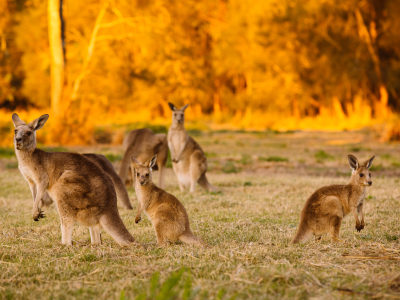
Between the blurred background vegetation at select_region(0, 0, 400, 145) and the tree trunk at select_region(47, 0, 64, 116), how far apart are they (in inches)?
1.3

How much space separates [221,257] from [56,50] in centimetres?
1261

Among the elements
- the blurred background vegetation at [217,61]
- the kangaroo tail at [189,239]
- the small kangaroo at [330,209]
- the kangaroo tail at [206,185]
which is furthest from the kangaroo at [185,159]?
the blurred background vegetation at [217,61]

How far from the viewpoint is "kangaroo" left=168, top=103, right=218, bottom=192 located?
7.41 meters

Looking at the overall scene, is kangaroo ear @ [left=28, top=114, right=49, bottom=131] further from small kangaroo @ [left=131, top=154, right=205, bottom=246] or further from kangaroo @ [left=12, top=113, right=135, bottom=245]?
small kangaroo @ [left=131, top=154, right=205, bottom=246]

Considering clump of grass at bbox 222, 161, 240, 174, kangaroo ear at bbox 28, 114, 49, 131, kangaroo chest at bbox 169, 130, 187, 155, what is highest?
kangaroo ear at bbox 28, 114, 49, 131

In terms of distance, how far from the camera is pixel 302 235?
4070 mm

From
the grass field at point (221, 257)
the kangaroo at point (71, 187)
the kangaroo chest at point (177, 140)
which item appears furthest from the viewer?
the kangaroo chest at point (177, 140)

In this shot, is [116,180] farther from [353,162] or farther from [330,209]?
[353,162]

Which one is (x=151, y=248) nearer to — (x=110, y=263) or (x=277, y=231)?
(x=110, y=263)

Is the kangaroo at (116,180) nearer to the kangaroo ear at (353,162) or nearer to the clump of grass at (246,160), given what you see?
the kangaroo ear at (353,162)

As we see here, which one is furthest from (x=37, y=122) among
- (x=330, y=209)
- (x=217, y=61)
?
(x=217, y=61)

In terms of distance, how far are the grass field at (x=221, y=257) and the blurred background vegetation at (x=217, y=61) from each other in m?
9.29

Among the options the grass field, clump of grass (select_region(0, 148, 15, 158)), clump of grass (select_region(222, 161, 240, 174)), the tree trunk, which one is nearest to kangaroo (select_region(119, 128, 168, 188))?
the grass field

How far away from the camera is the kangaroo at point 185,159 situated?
7.41 metres
